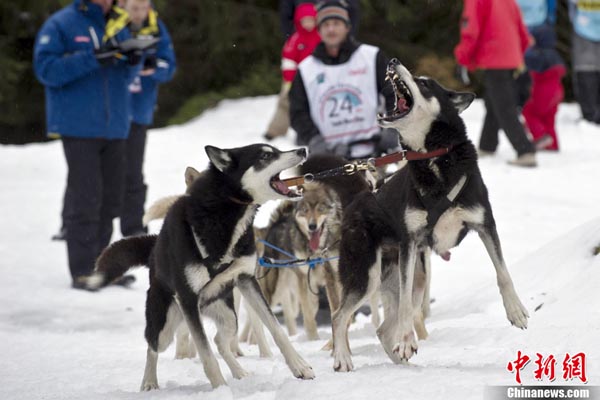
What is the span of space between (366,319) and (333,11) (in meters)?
2.30

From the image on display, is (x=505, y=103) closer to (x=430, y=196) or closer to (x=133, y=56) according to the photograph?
(x=133, y=56)

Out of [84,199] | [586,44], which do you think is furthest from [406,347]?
[586,44]

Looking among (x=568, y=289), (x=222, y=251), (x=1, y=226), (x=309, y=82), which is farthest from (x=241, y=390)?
(x=1, y=226)

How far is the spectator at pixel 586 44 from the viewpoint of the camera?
41.9 feet

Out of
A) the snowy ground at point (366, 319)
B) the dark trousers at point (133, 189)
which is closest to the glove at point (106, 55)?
the dark trousers at point (133, 189)

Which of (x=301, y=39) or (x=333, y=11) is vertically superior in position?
(x=333, y=11)

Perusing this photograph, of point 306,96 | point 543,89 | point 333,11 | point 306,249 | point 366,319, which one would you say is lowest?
point 543,89

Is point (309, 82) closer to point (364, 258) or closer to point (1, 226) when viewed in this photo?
point (364, 258)

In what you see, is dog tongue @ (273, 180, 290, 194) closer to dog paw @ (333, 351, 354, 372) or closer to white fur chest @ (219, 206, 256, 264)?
white fur chest @ (219, 206, 256, 264)

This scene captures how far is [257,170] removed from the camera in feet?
14.6

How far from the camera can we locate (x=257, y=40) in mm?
16531

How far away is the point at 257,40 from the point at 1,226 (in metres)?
7.55

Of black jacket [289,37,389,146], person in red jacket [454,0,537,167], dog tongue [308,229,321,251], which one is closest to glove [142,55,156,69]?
black jacket [289,37,389,146]

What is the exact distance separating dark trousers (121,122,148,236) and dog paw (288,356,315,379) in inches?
176
